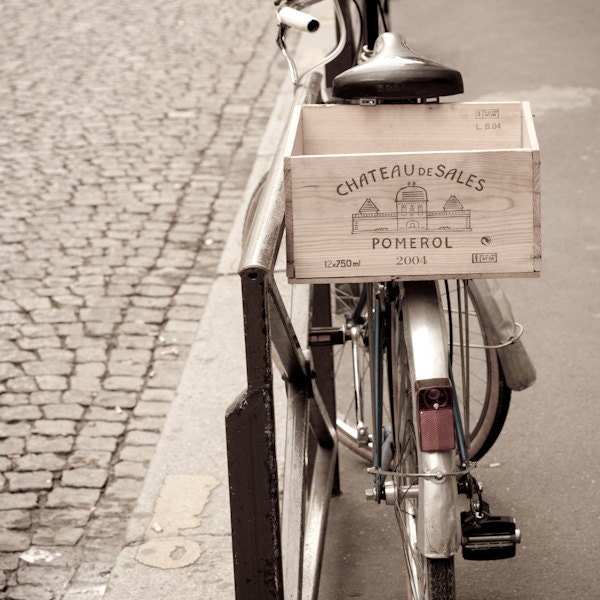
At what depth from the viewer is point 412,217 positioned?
8.17ft

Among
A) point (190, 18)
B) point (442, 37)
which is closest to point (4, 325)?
point (442, 37)

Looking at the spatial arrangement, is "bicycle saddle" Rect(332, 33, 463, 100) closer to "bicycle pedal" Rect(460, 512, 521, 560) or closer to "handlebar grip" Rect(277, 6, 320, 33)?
"handlebar grip" Rect(277, 6, 320, 33)

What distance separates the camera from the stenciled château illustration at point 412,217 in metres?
2.48

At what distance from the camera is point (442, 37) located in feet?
34.7

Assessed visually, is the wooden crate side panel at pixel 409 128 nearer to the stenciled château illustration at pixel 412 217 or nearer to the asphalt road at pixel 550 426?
the stenciled château illustration at pixel 412 217

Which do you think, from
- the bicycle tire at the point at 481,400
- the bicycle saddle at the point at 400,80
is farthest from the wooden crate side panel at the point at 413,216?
the bicycle tire at the point at 481,400

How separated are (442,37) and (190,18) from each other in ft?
9.93

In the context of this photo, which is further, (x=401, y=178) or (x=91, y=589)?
(x=91, y=589)

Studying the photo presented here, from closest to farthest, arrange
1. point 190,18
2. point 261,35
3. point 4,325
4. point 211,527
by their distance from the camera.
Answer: point 211,527
point 4,325
point 261,35
point 190,18

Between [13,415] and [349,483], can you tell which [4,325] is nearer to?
[13,415]

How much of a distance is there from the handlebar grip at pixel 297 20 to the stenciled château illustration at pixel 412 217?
41.0 inches

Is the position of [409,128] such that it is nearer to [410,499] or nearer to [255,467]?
[410,499]

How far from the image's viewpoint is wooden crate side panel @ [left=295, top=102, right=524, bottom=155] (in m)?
3.03

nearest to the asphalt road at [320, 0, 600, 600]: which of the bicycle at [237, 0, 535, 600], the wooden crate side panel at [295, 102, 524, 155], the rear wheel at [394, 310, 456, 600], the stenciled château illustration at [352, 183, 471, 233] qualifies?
the bicycle at [237, 0, 535, 600]
